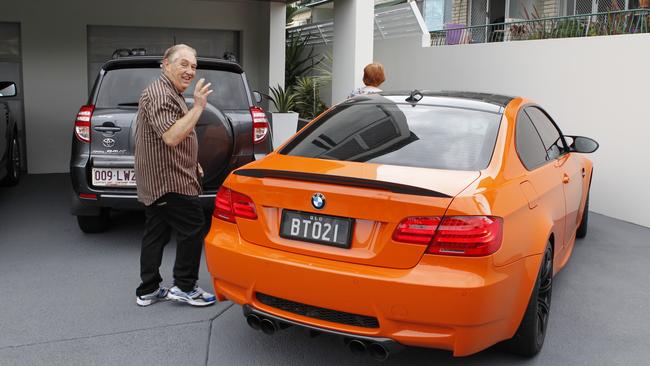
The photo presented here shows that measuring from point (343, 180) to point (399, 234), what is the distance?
407 millimetres

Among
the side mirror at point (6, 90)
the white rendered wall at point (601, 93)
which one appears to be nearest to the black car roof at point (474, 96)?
the white rendered wall at point (601, 93)

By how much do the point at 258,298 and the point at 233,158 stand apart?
255 cm

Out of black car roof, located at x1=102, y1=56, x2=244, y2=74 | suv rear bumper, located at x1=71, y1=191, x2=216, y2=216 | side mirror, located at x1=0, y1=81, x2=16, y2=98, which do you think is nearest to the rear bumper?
suv rear bumper, located at x1=71, y1=191, x2=216, y2=216

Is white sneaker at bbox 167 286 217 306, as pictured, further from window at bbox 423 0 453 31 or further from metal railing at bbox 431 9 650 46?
window at bbox 423 0 453 31

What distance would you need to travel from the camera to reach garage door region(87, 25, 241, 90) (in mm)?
10922

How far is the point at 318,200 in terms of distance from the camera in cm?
335

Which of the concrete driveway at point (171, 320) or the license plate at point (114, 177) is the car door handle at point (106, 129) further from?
the concrete driveway at point (171, 320)

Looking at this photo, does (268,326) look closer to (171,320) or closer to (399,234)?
(399,234)

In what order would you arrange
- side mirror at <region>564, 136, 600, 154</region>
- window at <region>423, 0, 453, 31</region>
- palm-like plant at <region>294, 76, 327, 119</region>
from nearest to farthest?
side mirror at <region>564, 136, 600, 154</region> → palm-like plant at <region>294, 76, 327, 119</region> → window at <region>423, 0, 453, 31</region>

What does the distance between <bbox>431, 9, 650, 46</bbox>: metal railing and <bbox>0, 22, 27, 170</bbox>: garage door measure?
683 centimetres

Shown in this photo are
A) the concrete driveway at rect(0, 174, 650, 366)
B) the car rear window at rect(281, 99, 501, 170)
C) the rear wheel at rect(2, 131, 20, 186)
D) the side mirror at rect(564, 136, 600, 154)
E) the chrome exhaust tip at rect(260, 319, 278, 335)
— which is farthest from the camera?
the rear wheel at rect(2, 131, 20, 186)

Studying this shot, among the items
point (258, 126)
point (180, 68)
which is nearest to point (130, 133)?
point (258, 126)

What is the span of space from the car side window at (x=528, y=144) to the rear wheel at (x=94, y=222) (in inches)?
162

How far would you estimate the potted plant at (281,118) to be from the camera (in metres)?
11.0
